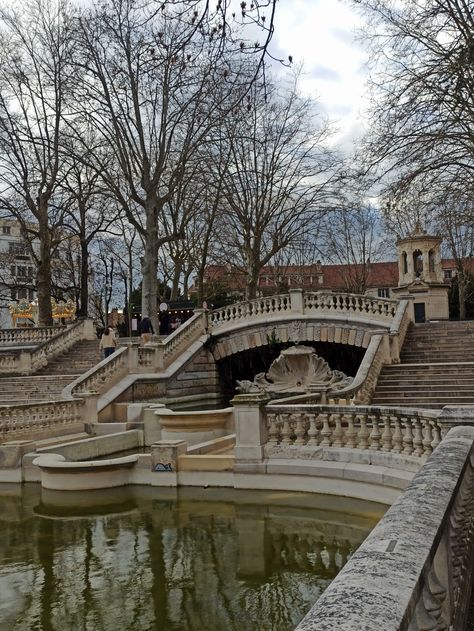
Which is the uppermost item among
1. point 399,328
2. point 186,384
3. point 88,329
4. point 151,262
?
point 151,262

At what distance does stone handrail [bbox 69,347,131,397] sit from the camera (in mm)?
18250

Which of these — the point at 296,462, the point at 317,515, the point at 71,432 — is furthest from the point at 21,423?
the point at 317,515

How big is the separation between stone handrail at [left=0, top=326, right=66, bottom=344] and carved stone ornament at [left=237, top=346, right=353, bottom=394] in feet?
40.1

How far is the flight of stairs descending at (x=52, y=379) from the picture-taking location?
20.2 metres

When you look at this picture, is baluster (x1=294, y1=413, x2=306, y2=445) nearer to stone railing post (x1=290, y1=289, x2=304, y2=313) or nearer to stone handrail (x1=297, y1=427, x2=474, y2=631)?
stone handrail (x1=297, y1=427, x2=474, y2=631)

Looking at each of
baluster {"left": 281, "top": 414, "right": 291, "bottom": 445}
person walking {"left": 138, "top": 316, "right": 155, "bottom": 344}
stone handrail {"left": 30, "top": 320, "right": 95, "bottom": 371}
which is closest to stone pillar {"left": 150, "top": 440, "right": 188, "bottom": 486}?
baluster {"left": 281, "top": 414, "right": 291, "bottom": 445}

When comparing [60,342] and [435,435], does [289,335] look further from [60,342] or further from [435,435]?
[435,435]

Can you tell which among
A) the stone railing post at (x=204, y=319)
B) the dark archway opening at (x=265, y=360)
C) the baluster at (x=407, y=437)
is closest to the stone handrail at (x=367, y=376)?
the baluster at (x=407, y=437)

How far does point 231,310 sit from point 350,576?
23.0 m

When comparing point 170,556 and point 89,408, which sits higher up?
point 89,408

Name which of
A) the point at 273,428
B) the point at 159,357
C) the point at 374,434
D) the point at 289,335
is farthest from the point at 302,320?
the point at 374,434

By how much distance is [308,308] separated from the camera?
77.3 ft

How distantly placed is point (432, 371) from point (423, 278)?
1214 cm

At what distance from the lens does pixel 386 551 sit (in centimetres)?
257
